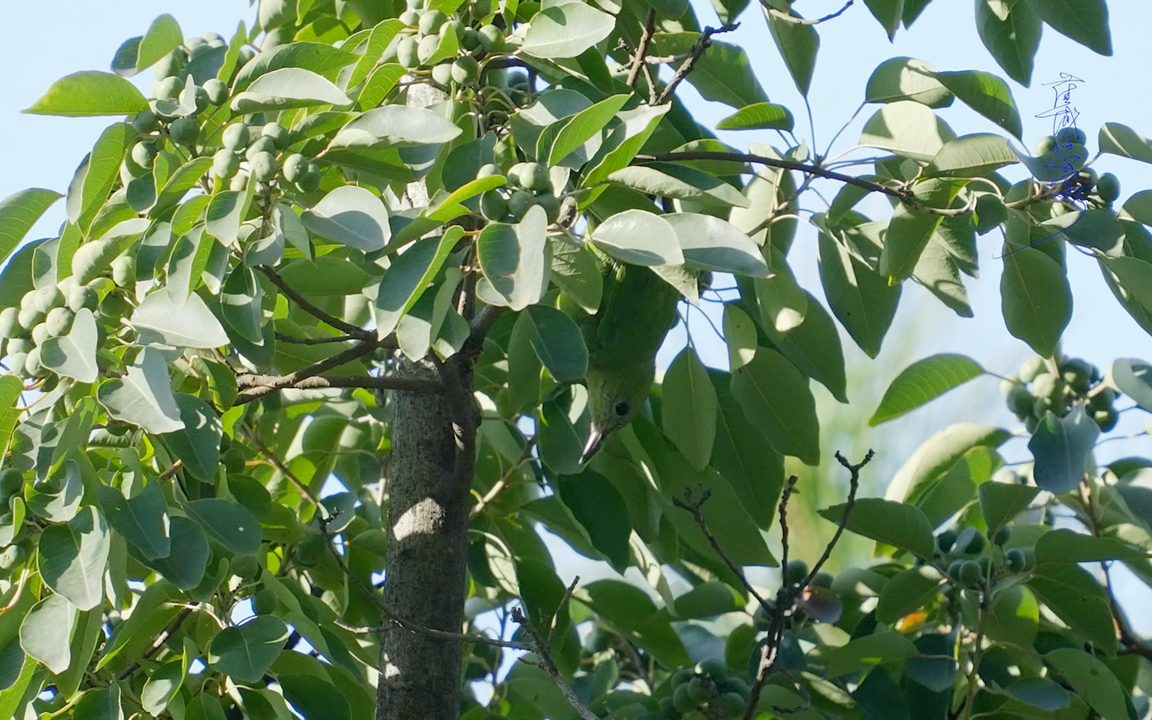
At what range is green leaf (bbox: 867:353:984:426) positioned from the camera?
6.55 feet

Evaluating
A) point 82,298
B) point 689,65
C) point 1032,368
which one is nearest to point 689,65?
point 689,65

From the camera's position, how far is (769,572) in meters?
3.01

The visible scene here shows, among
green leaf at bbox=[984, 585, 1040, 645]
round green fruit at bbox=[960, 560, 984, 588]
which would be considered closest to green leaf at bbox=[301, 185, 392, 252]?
round green fruit at bbox=[960, 560, 984, 588]

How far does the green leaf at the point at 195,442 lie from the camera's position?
1261mm

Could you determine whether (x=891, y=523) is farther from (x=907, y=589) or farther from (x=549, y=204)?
(x=549, y=204)

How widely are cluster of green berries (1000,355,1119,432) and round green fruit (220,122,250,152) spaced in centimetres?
142

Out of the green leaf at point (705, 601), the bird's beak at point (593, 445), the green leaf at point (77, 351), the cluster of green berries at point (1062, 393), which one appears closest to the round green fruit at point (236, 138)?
the green leaf at point (77, 351)

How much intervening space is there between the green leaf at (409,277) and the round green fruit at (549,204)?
3.1 inches

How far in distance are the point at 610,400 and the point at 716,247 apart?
58 cm

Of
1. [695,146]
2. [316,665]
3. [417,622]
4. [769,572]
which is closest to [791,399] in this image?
[695,146]

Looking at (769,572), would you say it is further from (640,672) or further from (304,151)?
(304,151)

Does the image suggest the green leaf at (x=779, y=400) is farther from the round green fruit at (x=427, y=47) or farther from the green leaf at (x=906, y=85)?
the round green fruit at (x=427, y=47)

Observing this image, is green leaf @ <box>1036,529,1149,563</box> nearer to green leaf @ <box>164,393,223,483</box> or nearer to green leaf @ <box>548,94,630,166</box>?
green leaf @ <box>548,94,630,166</box>

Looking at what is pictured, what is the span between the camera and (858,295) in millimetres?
1628
